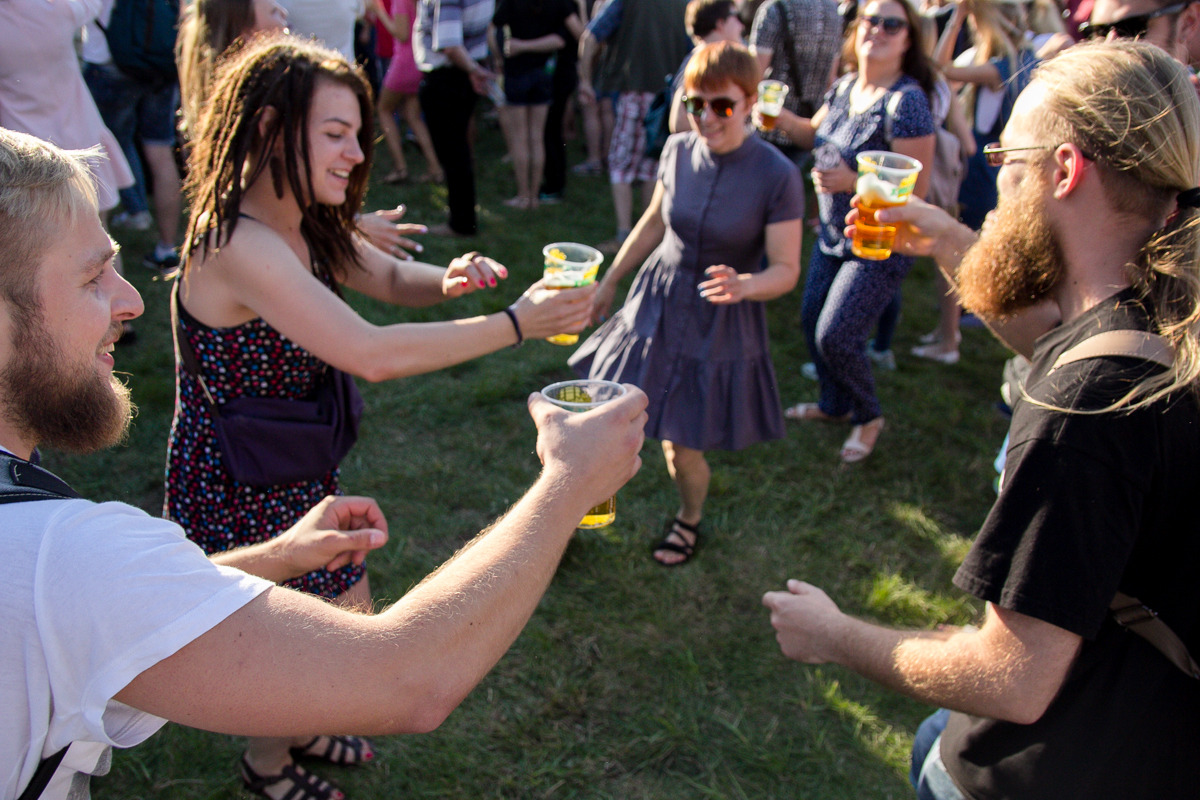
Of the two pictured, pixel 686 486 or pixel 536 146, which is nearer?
pixel 686 486

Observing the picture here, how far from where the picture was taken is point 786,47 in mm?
5629

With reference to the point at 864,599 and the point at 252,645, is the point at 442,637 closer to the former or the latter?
the point at 252,645

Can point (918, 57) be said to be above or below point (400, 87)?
above

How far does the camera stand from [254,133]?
2.28 m

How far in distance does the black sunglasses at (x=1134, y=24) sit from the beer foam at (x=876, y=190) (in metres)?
1.25

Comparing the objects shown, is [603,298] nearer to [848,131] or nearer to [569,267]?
[569,267]

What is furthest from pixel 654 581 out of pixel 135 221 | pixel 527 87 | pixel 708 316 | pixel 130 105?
pixel 135 221

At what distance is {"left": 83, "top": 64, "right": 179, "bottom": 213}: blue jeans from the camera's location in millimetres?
5668

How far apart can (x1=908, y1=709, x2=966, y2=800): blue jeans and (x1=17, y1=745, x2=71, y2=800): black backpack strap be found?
1568 mm

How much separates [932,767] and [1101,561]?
722 mm

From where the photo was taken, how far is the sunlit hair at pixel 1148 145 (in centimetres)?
142

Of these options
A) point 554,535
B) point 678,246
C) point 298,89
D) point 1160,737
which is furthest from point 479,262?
point 1160,737

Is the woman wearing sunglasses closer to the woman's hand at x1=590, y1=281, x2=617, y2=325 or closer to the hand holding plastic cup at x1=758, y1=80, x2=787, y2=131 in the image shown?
the hand holding plastic cup at x1=758, y1=80, x2=787, y2=131

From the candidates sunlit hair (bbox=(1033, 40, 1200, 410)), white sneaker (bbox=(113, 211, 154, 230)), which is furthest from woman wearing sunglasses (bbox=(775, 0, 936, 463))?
white sneaker (bbox=(113, 211, 154, 230))
